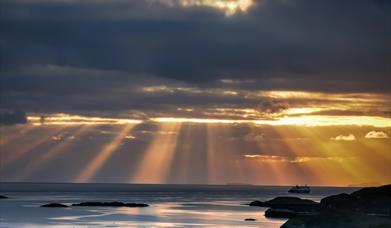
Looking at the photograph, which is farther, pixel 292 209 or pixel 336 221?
pixel 292 209

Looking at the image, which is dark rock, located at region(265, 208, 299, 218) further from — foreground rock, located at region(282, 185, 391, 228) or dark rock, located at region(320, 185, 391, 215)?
dark rock, located at region(320, 185, 391, 215)

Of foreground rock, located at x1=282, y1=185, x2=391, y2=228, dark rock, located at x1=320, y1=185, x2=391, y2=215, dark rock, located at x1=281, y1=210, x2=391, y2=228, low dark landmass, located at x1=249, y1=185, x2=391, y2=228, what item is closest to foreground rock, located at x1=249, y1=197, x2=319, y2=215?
low dark landmass, located at x1=249, y1=185, x2=391, y2=228

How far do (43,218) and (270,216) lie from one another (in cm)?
4612

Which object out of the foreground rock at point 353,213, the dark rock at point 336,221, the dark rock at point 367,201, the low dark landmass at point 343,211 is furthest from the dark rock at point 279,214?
the dark rock at point 336,221

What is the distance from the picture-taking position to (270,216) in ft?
516

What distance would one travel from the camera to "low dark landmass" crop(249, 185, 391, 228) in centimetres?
10469

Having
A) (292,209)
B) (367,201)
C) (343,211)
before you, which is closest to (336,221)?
(343,211)

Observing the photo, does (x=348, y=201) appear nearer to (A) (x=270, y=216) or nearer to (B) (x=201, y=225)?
(A) (x=270, y=216)

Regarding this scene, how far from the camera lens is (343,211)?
10906 cm

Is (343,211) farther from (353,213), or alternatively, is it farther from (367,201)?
(367,201)

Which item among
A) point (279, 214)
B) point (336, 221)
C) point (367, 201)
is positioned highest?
point (367, 201)

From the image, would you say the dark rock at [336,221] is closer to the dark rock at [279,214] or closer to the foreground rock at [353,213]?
the foreground rock at [353,213]

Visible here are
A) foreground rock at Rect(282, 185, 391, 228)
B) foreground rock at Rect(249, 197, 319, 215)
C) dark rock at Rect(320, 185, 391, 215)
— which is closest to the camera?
foreground rock at Rect(282, 185, 391, 228)

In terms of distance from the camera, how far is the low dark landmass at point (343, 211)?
10469 cm
